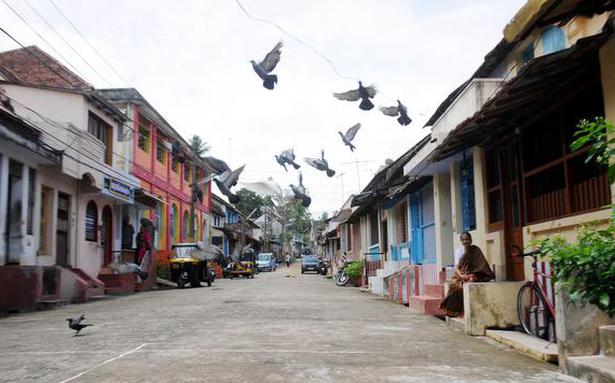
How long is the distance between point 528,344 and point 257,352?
3.24m

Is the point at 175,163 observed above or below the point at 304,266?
above

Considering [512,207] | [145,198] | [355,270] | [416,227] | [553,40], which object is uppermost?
[553,40]

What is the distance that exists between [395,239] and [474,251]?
35.7 feet

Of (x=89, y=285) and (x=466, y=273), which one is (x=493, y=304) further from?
(x=89, y=285)

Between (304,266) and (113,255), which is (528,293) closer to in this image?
(113,255)

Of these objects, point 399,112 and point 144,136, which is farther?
point 144,136

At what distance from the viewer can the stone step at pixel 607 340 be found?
18.2ft

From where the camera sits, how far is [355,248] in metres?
34.7

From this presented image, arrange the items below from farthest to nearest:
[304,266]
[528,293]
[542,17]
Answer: [304,266]
[528,293]
[542,17]

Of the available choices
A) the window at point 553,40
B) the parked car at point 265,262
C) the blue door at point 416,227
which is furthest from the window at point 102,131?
the parked car at point 265,262

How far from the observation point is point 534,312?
7754mm

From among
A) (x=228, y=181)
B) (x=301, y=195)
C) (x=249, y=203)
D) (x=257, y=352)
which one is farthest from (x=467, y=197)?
(x=249, y=203)

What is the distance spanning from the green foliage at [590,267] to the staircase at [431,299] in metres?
6.94

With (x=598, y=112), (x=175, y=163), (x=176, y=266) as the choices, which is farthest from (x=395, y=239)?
(x=175, y=163)
